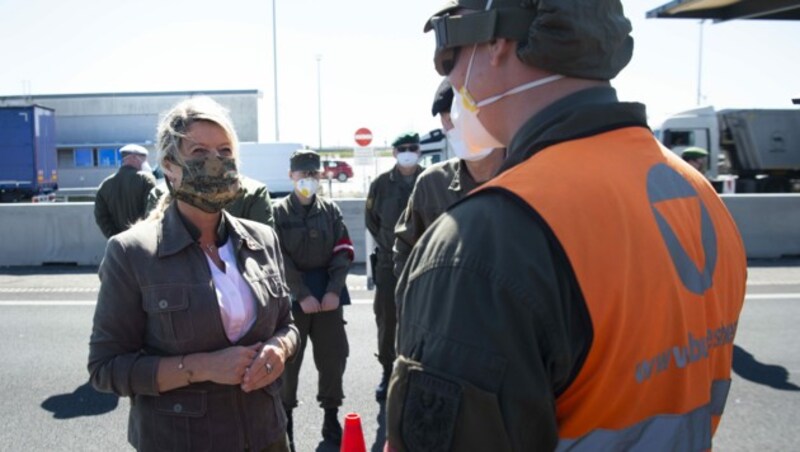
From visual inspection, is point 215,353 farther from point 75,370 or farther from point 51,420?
point 75,370

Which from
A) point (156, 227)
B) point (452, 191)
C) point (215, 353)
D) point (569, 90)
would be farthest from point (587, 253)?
point (452, 191)

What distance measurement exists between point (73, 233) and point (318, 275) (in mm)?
8165

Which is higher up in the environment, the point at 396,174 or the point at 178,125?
the point at 178,125

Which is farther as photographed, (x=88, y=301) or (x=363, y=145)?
(x=363, y=145)

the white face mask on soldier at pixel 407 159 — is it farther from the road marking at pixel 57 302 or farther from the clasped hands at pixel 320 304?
the road marking at pixel 57 302

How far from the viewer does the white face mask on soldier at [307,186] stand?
4.95 m

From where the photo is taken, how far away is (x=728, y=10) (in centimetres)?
511

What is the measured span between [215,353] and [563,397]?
5.18ft

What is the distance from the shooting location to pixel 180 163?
8.55 feet

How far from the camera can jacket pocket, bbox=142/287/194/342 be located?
2344mm

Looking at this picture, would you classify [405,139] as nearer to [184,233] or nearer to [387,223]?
[387,223]

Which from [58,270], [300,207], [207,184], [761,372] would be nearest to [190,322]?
[207,184]

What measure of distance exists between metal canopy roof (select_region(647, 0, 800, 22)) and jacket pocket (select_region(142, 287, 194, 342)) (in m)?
3.80

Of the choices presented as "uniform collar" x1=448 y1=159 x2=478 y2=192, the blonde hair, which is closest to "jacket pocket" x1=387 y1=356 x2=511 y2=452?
the blonde hair
